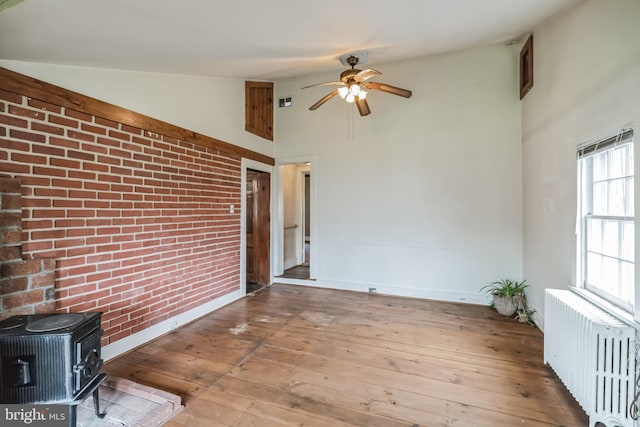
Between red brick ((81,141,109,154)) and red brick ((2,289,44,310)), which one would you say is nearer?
red brick ((2,289,44,310))

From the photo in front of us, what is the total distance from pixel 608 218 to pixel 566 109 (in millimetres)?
1068

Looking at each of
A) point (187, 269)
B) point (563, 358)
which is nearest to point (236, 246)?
point (187, 269)

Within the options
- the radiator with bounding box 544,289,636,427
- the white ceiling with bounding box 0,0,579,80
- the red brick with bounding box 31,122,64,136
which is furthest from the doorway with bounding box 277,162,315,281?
the radiator with bounding box 544,289,636,427

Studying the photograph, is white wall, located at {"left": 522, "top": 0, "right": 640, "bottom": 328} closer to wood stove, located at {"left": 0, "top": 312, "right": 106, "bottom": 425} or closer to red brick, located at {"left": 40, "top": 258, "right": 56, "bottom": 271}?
wood stove, located at {"left": 0, "top": 312, "right": 106, "bottom": 425}

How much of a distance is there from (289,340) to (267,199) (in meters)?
2.65

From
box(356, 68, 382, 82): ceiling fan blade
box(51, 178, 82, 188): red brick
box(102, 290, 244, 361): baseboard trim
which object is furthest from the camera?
box(356, 68, 382, 82): ceiling fan blade

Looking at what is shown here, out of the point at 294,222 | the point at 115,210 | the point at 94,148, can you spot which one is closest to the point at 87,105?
the point at 94,148

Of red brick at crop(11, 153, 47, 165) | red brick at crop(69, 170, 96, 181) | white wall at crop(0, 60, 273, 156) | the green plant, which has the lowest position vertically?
the green plant

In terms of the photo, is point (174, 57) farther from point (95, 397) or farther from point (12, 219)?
point (95, 397)

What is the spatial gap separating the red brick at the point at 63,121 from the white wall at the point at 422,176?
3046 mm

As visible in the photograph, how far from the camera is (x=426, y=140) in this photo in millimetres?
4070

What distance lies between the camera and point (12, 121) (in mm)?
1856

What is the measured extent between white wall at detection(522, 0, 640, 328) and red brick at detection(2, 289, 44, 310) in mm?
3805

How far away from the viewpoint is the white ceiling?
1.64m
